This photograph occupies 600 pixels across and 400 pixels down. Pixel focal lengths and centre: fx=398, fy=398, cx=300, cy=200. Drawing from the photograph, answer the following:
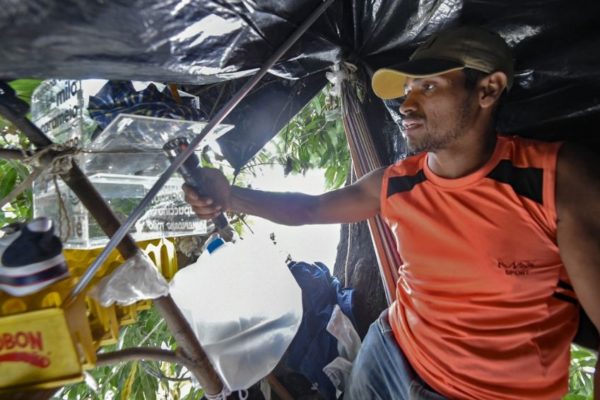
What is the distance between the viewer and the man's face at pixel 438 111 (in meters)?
1.09

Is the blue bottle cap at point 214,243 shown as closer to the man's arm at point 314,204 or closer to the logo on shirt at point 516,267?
the man's arm at point 314,204

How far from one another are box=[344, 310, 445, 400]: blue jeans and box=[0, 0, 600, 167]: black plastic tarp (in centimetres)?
81

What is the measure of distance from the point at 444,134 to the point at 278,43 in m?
0.52

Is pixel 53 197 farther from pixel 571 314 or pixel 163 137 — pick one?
pixel 571 314

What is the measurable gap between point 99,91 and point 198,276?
613 mm

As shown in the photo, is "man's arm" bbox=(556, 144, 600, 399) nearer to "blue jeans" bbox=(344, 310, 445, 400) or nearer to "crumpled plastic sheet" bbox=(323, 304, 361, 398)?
"blue jeans" bbox=(344, 310, 445, 400)

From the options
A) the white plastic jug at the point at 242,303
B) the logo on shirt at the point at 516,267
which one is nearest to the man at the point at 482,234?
the logo on shirt at the point at 516,267

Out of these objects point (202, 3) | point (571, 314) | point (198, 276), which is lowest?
point (571, 314)

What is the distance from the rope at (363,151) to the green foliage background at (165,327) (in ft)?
1.08

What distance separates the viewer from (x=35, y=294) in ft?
2.12

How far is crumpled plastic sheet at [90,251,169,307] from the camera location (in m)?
0.76

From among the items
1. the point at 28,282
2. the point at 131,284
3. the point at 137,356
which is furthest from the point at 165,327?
the point at 28,282

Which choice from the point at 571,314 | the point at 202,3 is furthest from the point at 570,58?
the point at 202,3

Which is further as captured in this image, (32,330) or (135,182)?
(135,182)
